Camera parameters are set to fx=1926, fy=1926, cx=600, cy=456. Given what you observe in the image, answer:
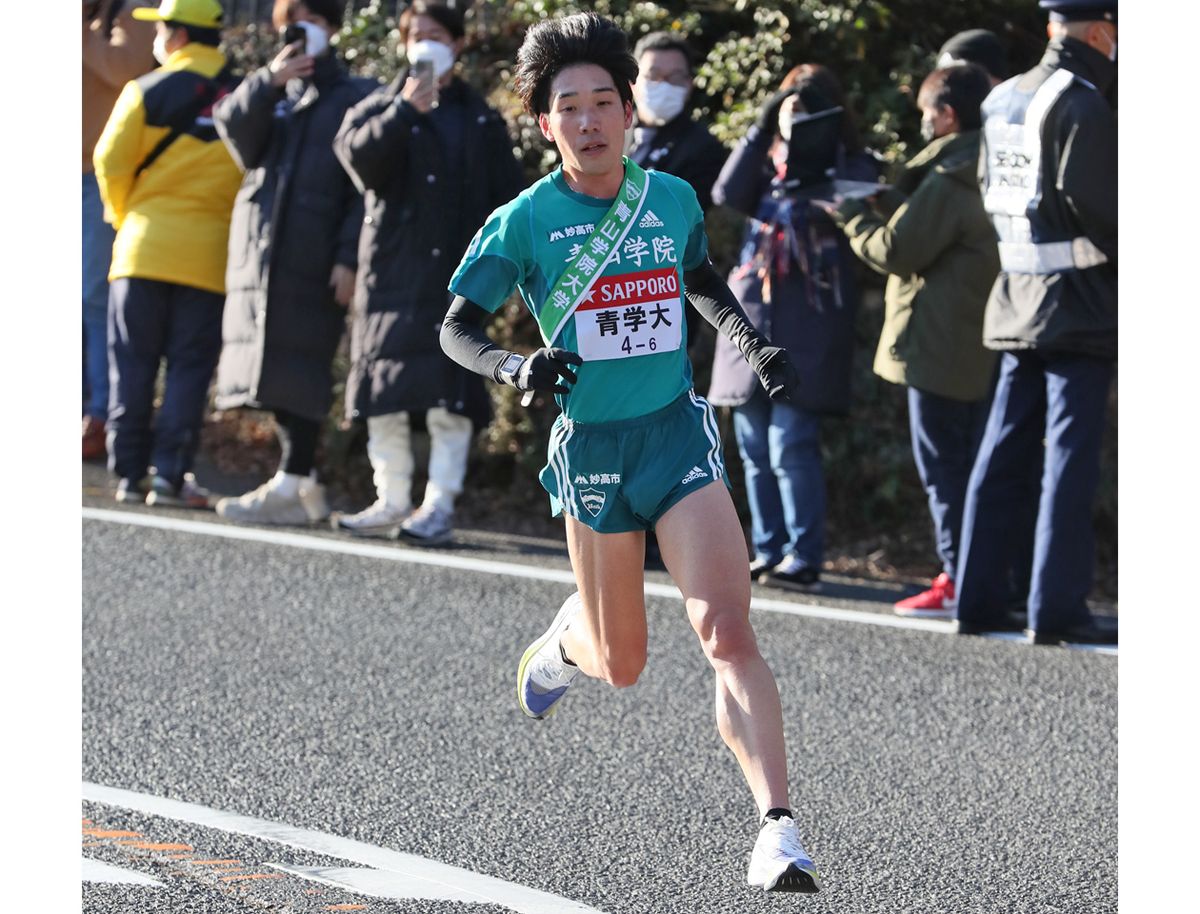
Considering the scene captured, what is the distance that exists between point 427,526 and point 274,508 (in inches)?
34.2

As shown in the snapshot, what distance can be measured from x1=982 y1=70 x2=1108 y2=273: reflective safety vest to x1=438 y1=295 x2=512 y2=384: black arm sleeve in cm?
305

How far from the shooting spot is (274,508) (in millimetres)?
8906

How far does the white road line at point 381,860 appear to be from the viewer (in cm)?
429

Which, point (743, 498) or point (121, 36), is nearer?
point (743, 498)

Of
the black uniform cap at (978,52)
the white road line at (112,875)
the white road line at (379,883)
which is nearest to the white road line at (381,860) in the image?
the white road line at (379,883)

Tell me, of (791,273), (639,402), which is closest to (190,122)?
(791,273)

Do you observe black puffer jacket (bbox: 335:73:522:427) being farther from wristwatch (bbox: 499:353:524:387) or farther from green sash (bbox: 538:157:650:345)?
wristwatch (bbox: 499:353:524:387)

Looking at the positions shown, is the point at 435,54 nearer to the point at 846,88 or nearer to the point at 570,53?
the point at 846,88

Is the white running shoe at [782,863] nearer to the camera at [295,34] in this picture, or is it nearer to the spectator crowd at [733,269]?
the spectator crowd at [733,269]

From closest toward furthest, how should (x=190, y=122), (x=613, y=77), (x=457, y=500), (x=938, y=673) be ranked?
1. (x=613, y=77)
2. (x=938, y=673)
3. (x=190, y=122)
4. (x=457, y=500)

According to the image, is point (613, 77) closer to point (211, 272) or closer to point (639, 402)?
point (639, 402)

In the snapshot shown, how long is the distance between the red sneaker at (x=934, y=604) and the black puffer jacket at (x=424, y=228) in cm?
224

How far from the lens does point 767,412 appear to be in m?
8.03

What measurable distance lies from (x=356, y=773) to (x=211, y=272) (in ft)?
14.8
